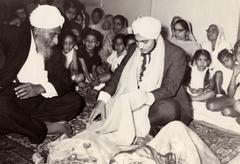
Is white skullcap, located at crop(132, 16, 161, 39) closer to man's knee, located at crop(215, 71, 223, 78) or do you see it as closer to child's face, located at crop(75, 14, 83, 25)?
man's knee, located at crop(215, 71, 223, 78)

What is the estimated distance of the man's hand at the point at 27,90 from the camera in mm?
2602

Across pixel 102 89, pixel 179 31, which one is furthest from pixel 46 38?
pixel 179 31

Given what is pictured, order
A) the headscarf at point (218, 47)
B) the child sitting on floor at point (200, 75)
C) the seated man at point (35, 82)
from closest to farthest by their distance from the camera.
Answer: the seated man at point (35, 82) < the child sitting on floor at point (200, 75) < the headscarf at point (218, 47)

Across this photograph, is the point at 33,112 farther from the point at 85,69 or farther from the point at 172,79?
the point at 85,69

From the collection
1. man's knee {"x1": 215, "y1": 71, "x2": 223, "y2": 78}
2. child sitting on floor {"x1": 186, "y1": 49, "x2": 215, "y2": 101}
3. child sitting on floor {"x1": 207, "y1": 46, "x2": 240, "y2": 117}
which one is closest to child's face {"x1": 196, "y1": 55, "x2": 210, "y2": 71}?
child sitting on floor {"x1": 186, "y1": 49, "x2": 215, "y2": 101}

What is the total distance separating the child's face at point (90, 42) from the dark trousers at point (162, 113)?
5.56 ft

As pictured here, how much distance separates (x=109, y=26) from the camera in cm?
474

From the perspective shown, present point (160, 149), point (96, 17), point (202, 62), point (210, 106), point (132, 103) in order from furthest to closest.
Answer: point (96, 17), point (202, 62), point (210, 106), point (132, 103), point (160, 149)

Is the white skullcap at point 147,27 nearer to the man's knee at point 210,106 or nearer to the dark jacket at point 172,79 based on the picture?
the dark jacket at point 172,79

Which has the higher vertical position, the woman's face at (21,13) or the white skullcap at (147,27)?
the white skullcap at (147,27)

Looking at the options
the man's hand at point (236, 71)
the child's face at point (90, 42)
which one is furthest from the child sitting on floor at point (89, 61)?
the man's hand at point (236, 71)

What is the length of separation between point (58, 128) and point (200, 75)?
155 centimetres

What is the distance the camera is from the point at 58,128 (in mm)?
2734

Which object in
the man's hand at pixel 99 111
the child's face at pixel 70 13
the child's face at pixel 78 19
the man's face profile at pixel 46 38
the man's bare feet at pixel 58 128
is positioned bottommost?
the man's bare feet at pixel 58 128
